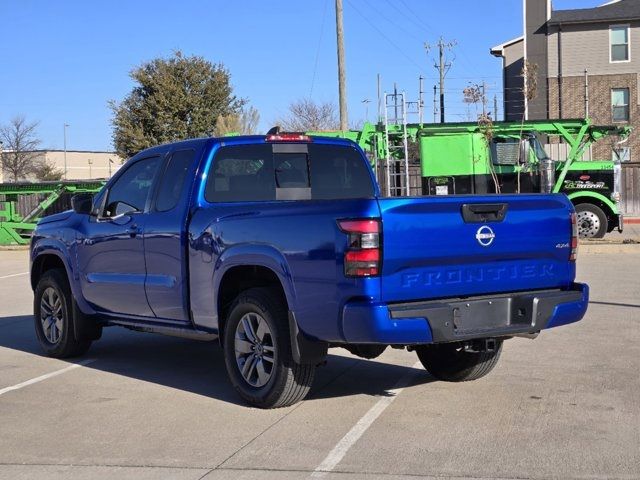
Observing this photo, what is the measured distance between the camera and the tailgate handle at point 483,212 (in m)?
5.45

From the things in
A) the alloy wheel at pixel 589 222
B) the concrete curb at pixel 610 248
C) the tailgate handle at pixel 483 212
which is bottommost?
the concrete curb at pixel 610 248

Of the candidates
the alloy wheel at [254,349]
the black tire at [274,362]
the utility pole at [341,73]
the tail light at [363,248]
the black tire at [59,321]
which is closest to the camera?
the tail light at [363,248]

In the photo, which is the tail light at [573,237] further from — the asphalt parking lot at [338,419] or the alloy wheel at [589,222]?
the alloy wheel at [589,222]

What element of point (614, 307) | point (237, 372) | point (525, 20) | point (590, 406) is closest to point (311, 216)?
point (237, 372)

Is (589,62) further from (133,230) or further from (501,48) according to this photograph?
(133,230)

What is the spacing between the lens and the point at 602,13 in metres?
38.8

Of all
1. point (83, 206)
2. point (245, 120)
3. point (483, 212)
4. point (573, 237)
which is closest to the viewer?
point (483, 212)

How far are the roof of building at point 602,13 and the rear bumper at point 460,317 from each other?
3560cm

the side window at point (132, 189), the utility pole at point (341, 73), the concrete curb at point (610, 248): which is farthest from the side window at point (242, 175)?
the utility pole at point (341, 73)

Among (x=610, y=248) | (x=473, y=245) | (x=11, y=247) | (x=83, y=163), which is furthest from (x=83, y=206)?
(x=83, y=163)

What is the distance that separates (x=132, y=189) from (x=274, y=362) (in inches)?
100

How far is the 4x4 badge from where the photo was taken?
216 inches

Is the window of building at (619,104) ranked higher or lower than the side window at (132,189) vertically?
higher

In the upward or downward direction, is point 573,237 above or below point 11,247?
above
